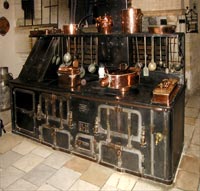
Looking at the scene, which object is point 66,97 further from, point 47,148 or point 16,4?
point 16,4

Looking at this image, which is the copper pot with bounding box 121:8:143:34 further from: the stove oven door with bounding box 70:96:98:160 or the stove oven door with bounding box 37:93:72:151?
the stove oven door with bounding box 37:93:72:151

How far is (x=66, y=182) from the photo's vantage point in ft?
7.29

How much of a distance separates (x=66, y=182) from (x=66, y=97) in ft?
2.68

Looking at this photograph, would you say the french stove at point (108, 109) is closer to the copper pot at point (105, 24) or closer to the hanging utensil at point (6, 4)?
the copper pot at point (105, 24)

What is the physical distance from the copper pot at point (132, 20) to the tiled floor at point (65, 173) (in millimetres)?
1373

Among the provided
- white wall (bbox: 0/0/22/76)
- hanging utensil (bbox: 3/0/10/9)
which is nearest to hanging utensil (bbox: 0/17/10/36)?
white wall (bbox: 0/0/22/76)

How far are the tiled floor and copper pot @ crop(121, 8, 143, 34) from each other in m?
1.37

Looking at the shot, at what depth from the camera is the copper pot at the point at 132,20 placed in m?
2.39

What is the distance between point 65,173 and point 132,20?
1600 millimetres

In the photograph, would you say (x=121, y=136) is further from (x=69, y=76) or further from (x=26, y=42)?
(x=26, y=42)

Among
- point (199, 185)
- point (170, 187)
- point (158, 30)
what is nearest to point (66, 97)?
point (158, 30)

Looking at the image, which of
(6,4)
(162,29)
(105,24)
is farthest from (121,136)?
(6,4)

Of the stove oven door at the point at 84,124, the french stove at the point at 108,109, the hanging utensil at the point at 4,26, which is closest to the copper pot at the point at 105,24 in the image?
the french stove at the point at 108,109

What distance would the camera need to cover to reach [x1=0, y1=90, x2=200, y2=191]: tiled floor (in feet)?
7.04
